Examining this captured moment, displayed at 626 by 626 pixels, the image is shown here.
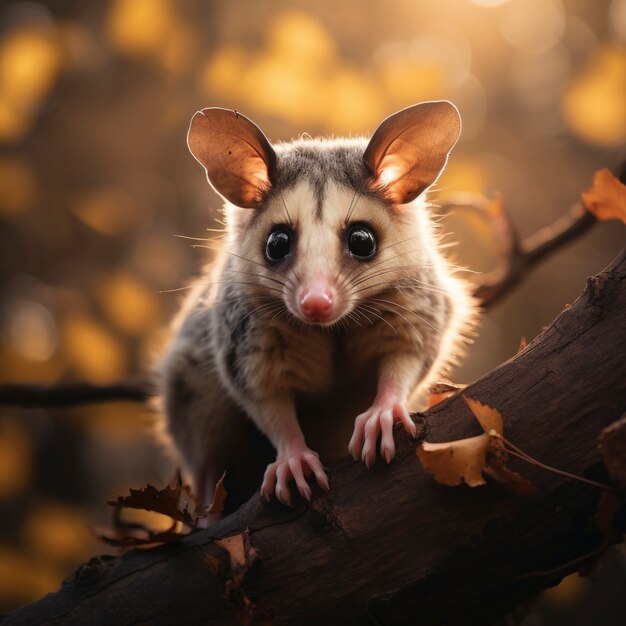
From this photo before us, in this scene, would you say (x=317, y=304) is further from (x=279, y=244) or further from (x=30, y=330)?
(x=30, y=330)

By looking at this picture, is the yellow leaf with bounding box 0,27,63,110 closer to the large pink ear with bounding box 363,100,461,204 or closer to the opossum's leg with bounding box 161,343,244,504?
the opossum's leg with bounding box 161,343,244,504

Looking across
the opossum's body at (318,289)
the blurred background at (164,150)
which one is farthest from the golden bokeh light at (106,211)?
the opossum's body at (318,289)

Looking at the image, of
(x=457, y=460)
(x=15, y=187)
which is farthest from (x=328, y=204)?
(x=15, y=187)

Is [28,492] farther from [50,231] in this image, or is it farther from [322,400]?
[322,400]

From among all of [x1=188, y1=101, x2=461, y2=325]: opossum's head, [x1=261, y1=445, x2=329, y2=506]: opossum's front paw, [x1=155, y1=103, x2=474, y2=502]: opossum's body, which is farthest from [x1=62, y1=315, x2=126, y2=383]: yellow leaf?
[x1=261, y1=445, x2=329, y2=506]: opossum's front paw

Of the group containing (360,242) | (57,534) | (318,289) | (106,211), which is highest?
(106,211)

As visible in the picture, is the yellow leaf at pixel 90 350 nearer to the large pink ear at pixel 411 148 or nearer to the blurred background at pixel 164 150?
the blurred background at pixel 164 150
